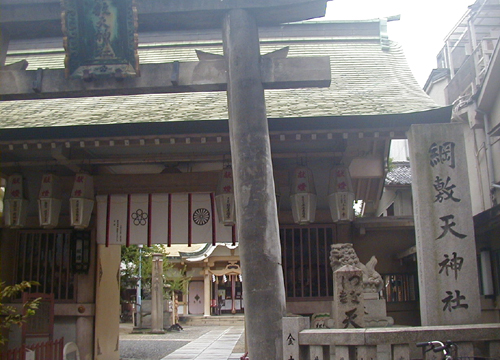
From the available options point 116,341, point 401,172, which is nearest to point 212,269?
point 401,172

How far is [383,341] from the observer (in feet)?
20.8

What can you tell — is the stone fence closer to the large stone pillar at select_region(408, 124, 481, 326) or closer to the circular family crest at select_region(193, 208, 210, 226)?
the large stone pillar at select_region(408, 124, 481, 326)

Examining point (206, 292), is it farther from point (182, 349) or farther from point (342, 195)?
point (342, 195)

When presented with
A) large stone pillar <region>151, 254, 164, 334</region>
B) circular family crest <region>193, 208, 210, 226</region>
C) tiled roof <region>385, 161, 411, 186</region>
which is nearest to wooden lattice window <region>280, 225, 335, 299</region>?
circular family crest <region>193, 208, 210, 226</region>

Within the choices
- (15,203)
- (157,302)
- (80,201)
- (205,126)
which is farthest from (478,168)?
(157,302)

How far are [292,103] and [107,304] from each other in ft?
22.6

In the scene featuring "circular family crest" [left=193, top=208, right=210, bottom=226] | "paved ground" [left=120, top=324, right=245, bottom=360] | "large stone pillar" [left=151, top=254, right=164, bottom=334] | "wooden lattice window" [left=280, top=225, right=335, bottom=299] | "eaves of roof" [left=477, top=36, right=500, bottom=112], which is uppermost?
"eaves of roof" [left=477, top=36, right=500, bottom=112]

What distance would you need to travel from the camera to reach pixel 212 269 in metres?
34.9

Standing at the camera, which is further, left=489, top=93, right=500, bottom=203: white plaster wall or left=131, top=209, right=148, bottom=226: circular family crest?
left=489, top=93, right=500, bottom=203: white plaster wall

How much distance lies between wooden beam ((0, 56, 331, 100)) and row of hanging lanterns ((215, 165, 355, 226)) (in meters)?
3.67

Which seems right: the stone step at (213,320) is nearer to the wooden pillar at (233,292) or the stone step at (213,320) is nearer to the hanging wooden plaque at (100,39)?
the wooden pillar at (233,292)

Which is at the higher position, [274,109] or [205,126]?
[274,109]

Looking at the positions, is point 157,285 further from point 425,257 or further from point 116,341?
point 425,257

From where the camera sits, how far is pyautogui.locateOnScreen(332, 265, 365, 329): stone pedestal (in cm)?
718
